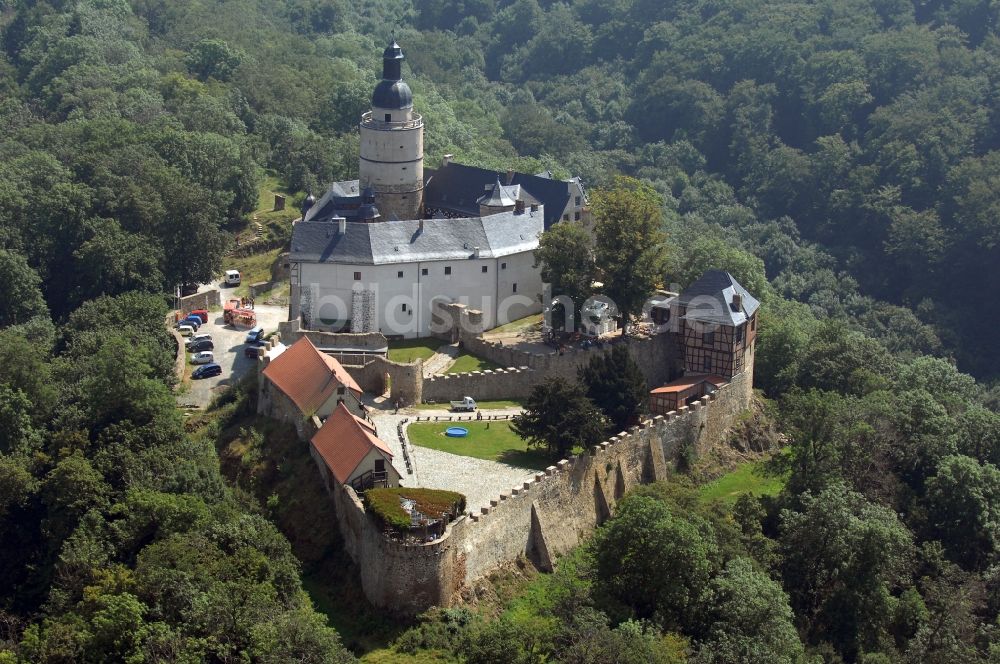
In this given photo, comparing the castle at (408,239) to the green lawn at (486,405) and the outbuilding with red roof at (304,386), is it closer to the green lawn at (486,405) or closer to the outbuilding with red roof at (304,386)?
the outbuilding with red roof at (304,386)

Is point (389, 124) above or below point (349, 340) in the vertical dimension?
above

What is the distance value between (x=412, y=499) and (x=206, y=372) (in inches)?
877

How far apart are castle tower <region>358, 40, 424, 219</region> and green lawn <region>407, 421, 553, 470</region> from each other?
22.1 metres

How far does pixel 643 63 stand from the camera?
618 ft

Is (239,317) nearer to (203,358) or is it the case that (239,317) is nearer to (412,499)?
(203,358)

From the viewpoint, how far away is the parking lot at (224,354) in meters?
76.8

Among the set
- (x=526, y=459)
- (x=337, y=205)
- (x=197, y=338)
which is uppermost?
(x=337, y=205)

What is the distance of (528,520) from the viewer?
64.4 metres

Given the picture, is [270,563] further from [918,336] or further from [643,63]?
[643,63]

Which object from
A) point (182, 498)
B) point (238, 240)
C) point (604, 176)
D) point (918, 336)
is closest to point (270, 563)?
point (182, 498)

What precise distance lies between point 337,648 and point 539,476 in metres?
13.1

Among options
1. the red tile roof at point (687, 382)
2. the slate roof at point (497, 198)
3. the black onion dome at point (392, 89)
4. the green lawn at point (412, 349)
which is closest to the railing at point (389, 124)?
the black onion dome at point (392, 89)

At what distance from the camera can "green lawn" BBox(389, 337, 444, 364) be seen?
261 feet

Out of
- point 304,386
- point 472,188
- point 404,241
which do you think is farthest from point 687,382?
point 472,188
